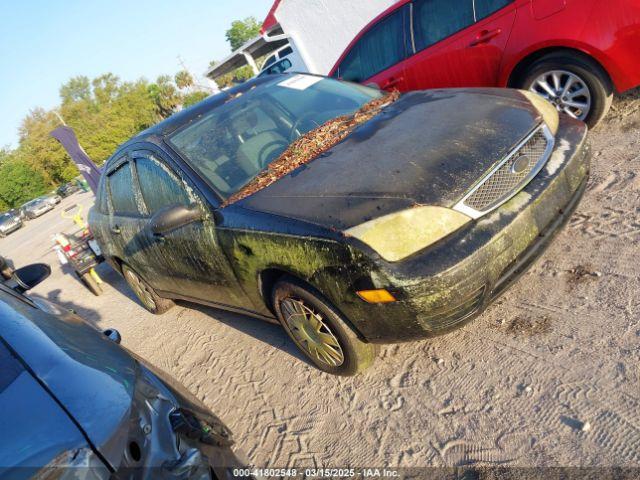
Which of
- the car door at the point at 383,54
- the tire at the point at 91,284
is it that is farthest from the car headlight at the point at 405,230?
the tire at the point at 91,284

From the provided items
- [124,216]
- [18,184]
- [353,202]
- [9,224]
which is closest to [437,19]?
[353,202]

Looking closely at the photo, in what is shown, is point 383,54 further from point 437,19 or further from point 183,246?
point 183,246

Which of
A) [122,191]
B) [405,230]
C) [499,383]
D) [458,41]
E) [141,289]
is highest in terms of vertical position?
[122,191]

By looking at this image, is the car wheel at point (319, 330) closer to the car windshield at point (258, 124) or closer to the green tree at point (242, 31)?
the car windshield at point (258, 124)

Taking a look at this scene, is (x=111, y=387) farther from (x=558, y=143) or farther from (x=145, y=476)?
(x=558, y=143)

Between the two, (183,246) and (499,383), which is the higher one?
(183,246)

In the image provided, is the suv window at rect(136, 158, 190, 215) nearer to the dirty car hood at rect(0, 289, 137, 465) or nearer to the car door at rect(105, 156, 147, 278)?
the car door at rect(105, 156, 147, 278)

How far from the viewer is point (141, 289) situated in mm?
4602

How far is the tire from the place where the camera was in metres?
6.09

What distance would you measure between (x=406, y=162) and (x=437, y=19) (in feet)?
10.3

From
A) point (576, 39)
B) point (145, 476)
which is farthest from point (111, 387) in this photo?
point (576, 39)

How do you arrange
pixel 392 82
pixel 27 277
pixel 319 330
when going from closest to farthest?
pixel 319 330 → pixel 27 277 → pixel 392 82

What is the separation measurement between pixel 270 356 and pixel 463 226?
1775mm

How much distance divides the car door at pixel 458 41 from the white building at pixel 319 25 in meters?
8.50
